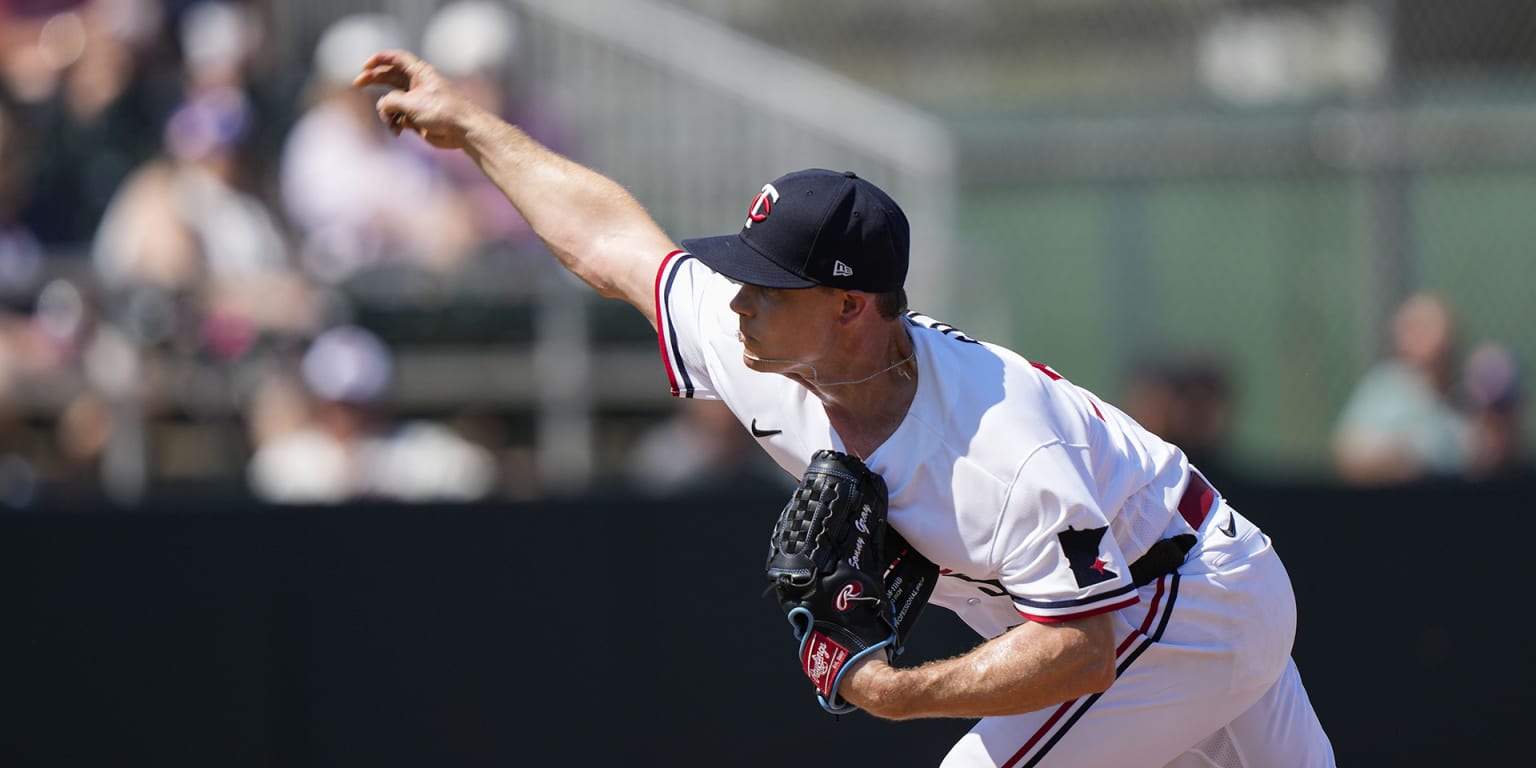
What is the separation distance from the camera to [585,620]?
6.07 meters

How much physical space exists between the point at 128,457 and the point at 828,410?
12.6 ft

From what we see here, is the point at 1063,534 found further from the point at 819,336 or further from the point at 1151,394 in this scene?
the point at 1151,394

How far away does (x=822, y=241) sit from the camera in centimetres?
348

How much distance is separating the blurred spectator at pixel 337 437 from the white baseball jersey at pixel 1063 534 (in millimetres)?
3107

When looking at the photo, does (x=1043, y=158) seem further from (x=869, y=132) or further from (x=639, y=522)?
(x=639, y=522)

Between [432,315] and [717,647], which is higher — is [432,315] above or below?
above

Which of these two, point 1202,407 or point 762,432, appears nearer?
point 762,432

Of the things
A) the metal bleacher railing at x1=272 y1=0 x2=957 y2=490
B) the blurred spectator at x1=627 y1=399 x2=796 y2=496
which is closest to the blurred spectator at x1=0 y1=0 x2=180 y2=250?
the metal bleacher railing at x1=272 y1=0 x2=957 y2=490

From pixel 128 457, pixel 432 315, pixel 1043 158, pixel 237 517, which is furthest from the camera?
pixel 1043 158

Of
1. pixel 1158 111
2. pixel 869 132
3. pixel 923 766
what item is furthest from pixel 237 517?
pixel 1158 111

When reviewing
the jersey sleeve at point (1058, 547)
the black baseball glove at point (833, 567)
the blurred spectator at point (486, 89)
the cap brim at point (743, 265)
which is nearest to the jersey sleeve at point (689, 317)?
the cap brim at point (743, 265)

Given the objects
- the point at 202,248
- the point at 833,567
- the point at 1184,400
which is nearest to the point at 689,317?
the point at 833,567

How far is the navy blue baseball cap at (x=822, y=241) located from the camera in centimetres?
348

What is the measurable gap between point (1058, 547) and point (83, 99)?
6.12 meters
